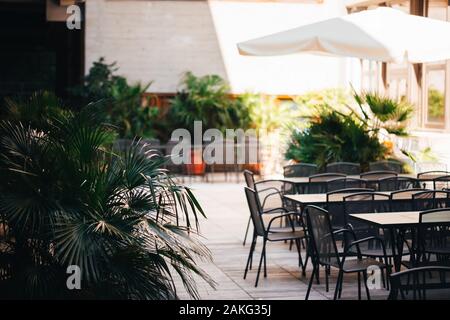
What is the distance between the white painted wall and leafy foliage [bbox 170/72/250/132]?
62 centimetres

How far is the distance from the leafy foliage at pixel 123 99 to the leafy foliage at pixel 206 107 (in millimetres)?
618

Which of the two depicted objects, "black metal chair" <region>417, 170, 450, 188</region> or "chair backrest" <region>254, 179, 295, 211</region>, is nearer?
"chair backrest" <region>254, 179, 295, 211</region>

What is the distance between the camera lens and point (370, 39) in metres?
10.5

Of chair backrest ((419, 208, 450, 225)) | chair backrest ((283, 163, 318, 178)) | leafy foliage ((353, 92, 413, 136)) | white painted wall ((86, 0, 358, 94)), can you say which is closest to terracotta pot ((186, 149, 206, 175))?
white painted wall ((86, 0, 358, 94))

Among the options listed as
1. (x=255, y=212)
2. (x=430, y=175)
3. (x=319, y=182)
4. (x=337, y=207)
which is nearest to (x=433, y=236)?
(x=337, y=207)

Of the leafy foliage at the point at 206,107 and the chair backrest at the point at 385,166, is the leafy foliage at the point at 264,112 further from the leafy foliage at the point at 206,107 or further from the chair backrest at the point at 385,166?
the chair backrest at the point at 385,166

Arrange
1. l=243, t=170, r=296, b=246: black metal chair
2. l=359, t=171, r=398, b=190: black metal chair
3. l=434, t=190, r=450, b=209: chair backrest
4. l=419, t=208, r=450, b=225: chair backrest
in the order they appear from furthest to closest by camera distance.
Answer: l=359, t=171, r=398, b=190: black metal chair → l=243, t=170, r=296, b=246: black metal chair → l=434, t=190, r=450, b=209: chair backrest → l=419, t=208, r=450, b=225: chair backrest

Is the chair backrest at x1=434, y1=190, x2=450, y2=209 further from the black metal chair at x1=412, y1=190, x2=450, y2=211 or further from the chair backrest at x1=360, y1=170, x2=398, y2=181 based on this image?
the chair backrest at x1=360, y1=170, x2=398, y2=181

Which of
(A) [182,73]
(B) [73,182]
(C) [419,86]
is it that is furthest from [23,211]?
(A) [182,73]

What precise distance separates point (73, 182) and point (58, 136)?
620 millimetres

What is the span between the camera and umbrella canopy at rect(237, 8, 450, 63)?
10.3 m

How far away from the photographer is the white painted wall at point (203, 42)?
20.0 metres

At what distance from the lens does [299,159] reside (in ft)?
45.5

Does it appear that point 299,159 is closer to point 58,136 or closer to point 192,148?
point 192,148
